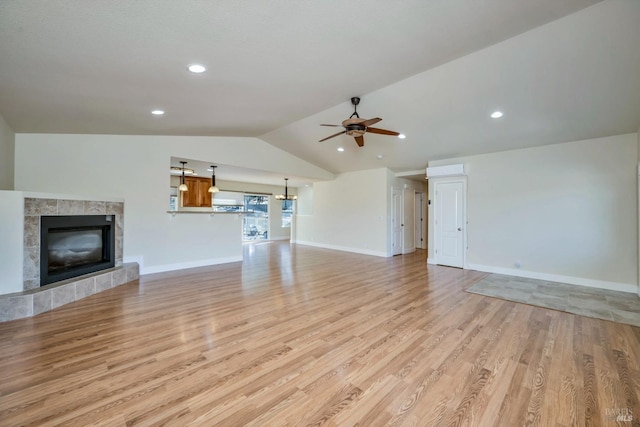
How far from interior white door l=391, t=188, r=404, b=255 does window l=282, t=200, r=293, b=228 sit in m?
5.36

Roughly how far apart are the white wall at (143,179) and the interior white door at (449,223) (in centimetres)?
477

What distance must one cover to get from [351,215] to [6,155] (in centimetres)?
758

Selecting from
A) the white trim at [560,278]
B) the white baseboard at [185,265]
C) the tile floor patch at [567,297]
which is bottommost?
the tile floor patch at [567,297]

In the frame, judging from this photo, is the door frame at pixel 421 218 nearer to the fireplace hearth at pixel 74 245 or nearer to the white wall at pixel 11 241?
the fireplace hearth at pixel 74 245

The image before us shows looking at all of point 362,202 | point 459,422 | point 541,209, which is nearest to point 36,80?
point 459,422

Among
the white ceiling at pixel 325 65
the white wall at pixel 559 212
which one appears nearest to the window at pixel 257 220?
the white ceiling at pixel 325 65

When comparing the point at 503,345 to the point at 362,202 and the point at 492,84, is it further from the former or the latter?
the point at 362,202

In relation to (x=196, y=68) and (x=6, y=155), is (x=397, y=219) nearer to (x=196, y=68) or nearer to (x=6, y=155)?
(x=196, y=68)

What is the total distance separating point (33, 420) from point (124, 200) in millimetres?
4261

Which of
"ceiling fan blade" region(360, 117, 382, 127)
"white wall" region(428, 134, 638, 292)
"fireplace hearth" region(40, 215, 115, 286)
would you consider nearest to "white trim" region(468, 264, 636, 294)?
"white wall" region(428, 134, 638, 292)

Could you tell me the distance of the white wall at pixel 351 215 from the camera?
313 inches

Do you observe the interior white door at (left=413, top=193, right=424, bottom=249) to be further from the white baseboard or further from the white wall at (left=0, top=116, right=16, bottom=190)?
the white wall at (left=0, top=116, right=16, bottom=190)

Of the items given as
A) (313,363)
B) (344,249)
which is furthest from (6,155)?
(344,249)

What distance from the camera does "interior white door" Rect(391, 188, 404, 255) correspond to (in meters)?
8.07
